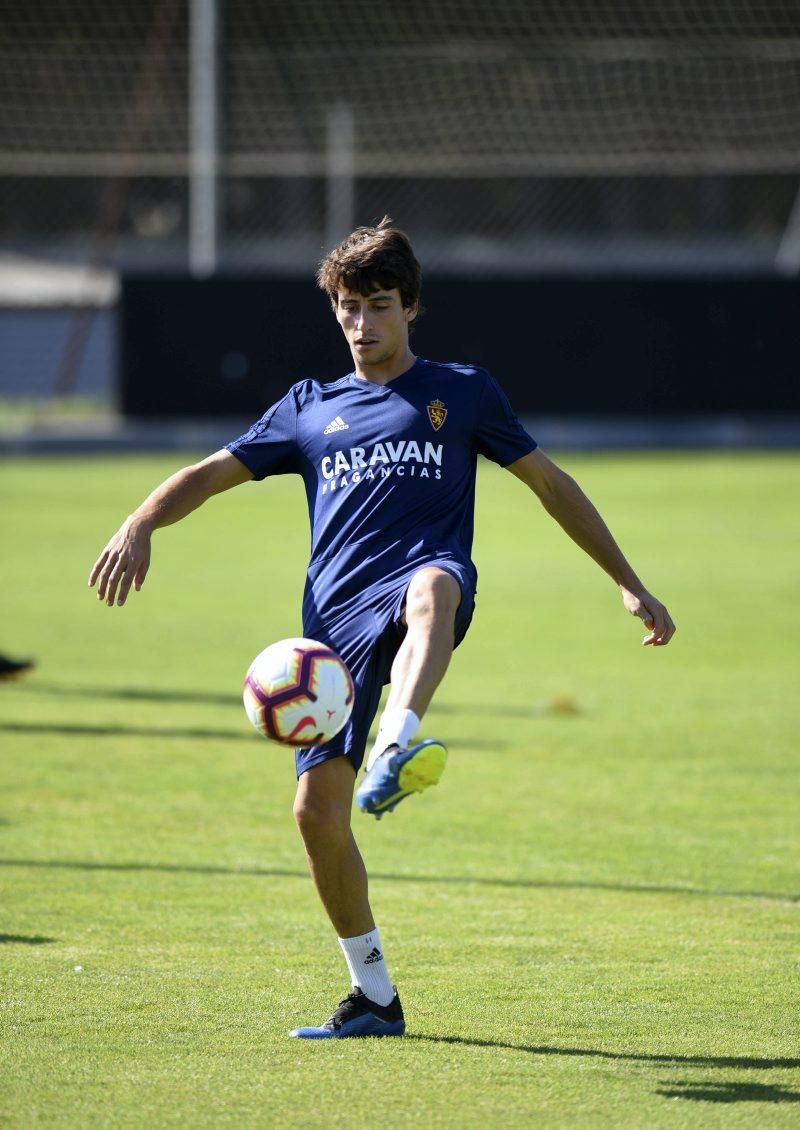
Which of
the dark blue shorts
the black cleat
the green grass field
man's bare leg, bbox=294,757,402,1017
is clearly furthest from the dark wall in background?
man's bare leg, bbox=294,757,402,1017

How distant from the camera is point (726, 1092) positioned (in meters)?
4.57

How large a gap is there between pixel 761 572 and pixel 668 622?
12922 millimetres

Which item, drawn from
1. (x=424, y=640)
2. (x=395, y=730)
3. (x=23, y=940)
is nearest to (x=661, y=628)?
(x=424, y=640)

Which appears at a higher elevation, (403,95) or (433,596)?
(433,596)

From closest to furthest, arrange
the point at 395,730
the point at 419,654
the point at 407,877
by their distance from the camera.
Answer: the point at 395,730 < the point at 419,654 < the point at 407,877

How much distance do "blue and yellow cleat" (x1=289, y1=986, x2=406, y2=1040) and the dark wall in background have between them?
2170 cm

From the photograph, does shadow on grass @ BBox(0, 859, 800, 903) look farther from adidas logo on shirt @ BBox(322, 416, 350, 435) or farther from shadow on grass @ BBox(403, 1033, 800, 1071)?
adidas logo on shirt @ BBox(322, 416, 350, 435)

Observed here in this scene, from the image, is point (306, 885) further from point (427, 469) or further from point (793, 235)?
point (793, 235)

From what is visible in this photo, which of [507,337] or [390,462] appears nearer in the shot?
[390,462]

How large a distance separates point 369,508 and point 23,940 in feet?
7.06

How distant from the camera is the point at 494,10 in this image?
31125 mm

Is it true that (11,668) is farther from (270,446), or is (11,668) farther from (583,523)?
(583,523)

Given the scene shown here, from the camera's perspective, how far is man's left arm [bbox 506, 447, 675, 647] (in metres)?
5.26

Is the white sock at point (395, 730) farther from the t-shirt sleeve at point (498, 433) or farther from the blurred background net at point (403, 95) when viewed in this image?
the blurred background net at point (403, 95)
